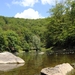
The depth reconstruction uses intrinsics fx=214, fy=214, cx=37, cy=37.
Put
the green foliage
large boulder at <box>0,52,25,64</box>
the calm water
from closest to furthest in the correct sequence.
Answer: the calm water < large boulder at <box>0,52,25,64</box> < the green foliage

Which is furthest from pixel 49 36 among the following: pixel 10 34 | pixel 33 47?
pixel 33 47

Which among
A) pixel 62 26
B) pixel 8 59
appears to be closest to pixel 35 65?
pixel 8 59

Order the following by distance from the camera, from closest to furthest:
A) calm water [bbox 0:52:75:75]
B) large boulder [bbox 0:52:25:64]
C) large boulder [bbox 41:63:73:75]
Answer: large boulder [bbox 41:63:73:75], calm water [bbox 0:52:75:75], large boulder [bbox 0:52:25:64]

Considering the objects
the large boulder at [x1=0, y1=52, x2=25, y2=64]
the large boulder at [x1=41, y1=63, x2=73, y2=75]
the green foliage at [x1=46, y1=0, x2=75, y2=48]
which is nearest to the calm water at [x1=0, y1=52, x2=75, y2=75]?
the large boulder at [x1=0, y1=52, x2=25, y2=64]

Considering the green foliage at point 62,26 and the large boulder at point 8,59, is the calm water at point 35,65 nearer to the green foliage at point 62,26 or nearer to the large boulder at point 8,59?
the large boulder at point 8,59

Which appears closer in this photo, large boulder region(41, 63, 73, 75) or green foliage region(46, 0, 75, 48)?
large boulder region(41, 63, 73, 75)

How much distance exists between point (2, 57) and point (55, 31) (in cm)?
3112

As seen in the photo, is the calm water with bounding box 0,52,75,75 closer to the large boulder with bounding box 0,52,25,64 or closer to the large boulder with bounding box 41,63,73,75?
the large boulder with bounding box 0,52,25,64

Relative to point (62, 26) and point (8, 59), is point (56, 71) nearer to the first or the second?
point (8, 59)

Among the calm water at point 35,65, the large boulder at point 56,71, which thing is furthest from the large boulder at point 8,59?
the large boulder at point 56,71

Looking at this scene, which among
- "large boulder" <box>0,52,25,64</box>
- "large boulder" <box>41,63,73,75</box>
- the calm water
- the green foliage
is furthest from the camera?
the green foliage

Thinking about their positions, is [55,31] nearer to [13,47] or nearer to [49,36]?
[49,36]

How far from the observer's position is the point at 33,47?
143625 millimetres

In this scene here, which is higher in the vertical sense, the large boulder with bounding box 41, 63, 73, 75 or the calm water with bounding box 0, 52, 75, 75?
the large boulder with bounding box 41, 63, 73, 75
